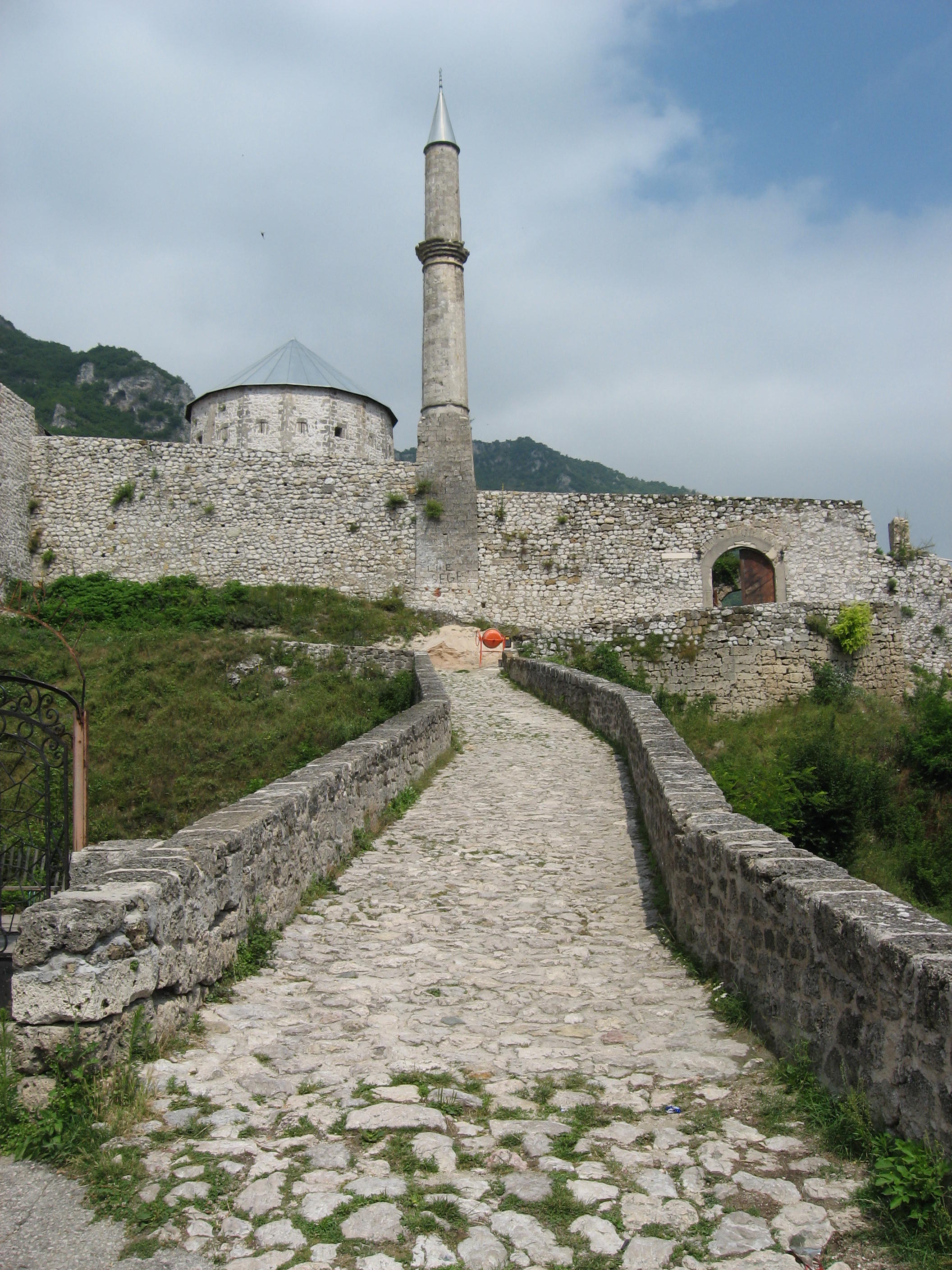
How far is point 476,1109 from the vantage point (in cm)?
356

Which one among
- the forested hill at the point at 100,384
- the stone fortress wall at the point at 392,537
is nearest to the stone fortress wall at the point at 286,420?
the stone fortress wall at the point at 392,537

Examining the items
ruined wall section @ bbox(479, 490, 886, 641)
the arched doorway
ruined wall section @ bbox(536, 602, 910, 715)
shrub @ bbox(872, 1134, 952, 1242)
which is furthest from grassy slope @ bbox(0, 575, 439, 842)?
shrub @ bbox(872, 1134, 952, 1242)

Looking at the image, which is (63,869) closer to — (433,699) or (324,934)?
(324,934)

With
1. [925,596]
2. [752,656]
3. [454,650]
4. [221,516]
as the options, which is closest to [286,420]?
[221,516]

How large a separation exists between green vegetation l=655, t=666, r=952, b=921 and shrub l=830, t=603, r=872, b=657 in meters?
1.59

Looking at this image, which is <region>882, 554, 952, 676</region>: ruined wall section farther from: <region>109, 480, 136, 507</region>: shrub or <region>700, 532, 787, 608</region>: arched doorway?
<region>109, 480, 136, 507</region>: shrub

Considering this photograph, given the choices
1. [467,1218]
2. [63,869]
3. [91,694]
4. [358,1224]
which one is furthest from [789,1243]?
[91,694]

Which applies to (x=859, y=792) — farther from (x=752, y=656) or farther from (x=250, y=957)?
(x=250, y=957)

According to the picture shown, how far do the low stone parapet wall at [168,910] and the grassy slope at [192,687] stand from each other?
5.39 m

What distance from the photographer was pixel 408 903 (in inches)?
252

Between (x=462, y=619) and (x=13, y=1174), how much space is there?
835 inches

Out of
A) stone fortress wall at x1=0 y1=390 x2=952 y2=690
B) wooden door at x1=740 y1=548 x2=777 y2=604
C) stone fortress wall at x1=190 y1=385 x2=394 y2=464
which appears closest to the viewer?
stone fortress wall at x1=0 y1=390 x2=952 y2=690

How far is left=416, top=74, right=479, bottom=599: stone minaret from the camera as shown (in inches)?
974

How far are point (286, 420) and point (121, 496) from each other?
7.83 m
